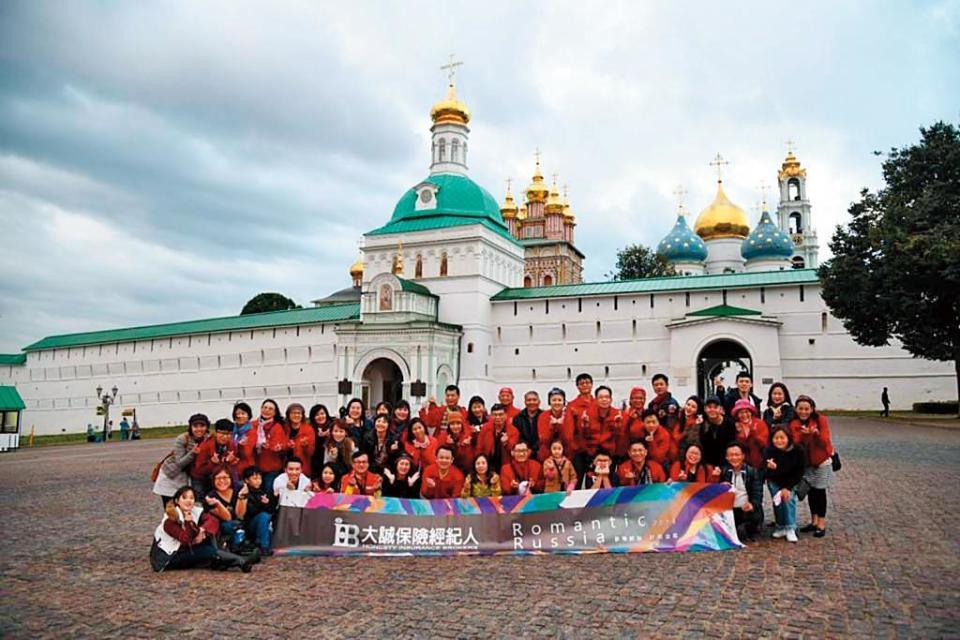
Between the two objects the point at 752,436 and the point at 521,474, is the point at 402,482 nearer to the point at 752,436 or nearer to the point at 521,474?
the point at 521,474

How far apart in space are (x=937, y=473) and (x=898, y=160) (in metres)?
18.1

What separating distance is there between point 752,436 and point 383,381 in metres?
31.4

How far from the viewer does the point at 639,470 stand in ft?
27.4

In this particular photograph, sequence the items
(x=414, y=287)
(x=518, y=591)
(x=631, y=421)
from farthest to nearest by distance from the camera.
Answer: (x=414, y=287), (x=631, y=421), (x=518, y=591)

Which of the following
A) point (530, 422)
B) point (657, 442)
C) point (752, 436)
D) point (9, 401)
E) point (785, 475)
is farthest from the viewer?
point (9, 401)

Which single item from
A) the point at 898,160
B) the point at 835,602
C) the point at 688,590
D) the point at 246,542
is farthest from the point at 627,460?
the point at 898,160

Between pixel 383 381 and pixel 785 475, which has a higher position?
pixel 383 381

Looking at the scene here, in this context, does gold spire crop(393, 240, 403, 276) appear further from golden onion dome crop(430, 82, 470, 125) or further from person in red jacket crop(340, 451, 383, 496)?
person in red jacket crop(340, 451, 383, 496)

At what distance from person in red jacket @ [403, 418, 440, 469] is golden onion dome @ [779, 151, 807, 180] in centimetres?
5979

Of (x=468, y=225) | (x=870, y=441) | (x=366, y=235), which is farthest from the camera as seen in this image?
(x=366, y=235)

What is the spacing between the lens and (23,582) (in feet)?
21.9

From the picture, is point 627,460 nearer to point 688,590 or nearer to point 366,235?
point 688,590

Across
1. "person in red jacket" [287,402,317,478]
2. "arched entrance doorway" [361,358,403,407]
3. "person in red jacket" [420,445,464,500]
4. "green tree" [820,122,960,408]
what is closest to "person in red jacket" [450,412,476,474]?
"person in red jacket" [420,445,464,500]

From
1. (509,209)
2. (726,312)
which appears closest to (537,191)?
(509,209)
